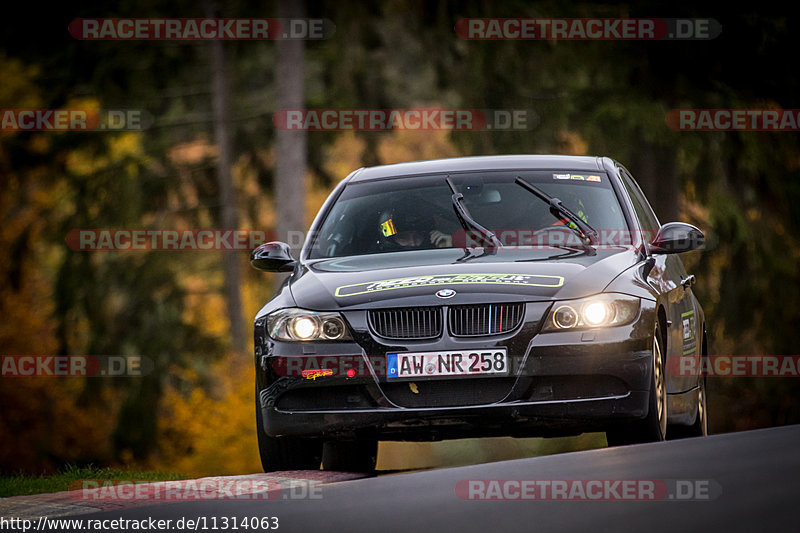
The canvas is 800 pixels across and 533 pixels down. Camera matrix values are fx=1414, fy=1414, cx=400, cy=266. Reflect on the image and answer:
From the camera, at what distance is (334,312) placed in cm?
742

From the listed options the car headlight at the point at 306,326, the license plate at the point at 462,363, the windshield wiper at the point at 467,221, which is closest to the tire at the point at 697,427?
the windshield wiper at the point at 467,221

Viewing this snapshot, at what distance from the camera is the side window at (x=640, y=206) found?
9159 mm

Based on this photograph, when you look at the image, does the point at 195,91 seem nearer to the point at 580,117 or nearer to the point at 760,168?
the point at 580,117

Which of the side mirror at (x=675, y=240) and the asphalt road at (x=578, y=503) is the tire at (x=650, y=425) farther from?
the side mirror at (x=675, y=240)

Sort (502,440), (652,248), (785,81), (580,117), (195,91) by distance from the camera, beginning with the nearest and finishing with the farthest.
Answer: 1. (652,248)
2. (502,440)
3. (785,81)
4. (580,117)
5. (195,91)

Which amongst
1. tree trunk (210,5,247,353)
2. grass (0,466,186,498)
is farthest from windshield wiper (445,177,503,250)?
tree trunk (210,5,247,353)

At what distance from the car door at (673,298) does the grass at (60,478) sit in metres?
3.26

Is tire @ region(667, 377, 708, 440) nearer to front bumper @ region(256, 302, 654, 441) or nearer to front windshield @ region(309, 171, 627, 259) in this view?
front windshield @ region(309, 171, 627, 259)

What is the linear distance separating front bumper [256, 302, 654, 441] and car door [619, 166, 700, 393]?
2.70 ft

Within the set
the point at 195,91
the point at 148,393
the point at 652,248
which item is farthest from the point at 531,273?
the point at 195,91

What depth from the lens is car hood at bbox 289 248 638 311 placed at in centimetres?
728

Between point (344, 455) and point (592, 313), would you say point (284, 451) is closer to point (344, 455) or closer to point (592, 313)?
point (344, 455)

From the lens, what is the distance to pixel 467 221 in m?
8.53

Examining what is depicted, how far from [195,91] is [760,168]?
1297cm
